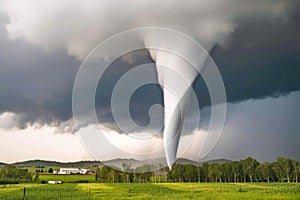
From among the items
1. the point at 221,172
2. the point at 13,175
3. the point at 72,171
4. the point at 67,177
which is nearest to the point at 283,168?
the point at 221,172

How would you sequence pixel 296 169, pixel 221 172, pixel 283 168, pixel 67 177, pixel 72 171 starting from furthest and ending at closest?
pixel 296 169
pixel 283 168
pixel 221 172
pixel 72 171
pixel 67 177

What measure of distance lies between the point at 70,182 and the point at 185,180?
20331mm

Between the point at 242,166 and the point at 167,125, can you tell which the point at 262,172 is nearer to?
the point at 242,166

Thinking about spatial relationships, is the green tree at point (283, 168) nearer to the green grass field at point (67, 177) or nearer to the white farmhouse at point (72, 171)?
the green grass field at point (67, 177)

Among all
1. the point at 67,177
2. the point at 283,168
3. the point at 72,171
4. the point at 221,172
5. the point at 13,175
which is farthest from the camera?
the point at 283,168

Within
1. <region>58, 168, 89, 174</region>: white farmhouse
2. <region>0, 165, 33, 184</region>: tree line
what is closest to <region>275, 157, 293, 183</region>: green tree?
<region>58, 168, 89, 174</region>: white farmhouse

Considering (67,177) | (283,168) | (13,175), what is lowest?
(67,177)

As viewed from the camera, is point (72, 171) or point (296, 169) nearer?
point (72, 171)

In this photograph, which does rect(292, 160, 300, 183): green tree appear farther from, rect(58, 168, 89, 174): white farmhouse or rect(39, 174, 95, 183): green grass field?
rect(58, 168, 89, 174): white farmhouse

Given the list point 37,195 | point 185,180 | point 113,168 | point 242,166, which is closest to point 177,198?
point 37,195

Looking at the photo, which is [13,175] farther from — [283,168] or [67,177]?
[283,168]

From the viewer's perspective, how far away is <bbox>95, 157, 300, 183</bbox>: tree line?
177ft

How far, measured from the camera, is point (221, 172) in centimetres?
6688

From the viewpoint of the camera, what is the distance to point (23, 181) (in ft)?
146
